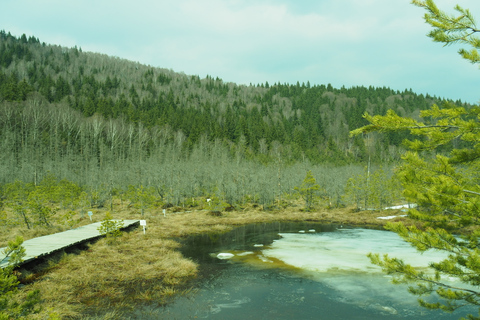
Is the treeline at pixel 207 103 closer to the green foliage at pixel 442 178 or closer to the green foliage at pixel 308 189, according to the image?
the green foliage at pixel 308 189

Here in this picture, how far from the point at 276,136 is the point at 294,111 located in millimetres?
39470

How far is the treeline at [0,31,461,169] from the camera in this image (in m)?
73.2

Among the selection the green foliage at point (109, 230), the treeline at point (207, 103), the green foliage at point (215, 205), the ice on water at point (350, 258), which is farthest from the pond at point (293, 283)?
the treeline at point (207, 103)

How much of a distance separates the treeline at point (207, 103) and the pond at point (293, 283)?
43162 mm

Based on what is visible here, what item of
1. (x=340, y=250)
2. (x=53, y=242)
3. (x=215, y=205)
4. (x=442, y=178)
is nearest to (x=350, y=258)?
(x=340, y=250)

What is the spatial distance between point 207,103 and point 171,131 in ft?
112

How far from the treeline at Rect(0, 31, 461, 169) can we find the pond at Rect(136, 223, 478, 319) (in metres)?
43.2

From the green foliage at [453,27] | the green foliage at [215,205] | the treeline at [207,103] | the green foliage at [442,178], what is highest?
the treeline at [207,103]

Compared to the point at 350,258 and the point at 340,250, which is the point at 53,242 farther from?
the point at 340,250

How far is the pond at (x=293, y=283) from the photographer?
28.4 ft

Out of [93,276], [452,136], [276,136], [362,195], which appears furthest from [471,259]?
[276,136]

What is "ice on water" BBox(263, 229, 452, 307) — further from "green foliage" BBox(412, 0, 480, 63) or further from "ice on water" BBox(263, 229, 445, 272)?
"green foliage" BBox(412, 0, 480, 63)

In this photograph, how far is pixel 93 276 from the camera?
1078 cm

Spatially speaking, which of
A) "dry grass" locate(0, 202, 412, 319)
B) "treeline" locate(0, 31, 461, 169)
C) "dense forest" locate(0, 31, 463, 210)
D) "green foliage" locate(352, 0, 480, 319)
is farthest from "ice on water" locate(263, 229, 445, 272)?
"treeline" locate(0, 31, 461, 169)
